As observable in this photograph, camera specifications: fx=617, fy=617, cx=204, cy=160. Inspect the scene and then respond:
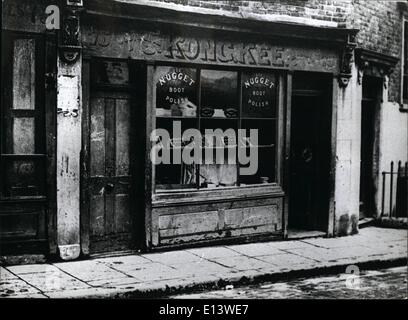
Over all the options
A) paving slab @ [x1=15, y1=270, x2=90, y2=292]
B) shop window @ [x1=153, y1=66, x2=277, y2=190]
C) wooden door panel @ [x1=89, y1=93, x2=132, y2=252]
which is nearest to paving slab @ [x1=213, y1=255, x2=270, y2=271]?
shop window @ [x1=153, y1=66, x2=277, y2=190]

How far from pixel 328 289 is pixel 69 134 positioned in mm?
4031

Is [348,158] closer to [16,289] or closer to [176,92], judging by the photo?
[176,92]

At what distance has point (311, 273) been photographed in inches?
343

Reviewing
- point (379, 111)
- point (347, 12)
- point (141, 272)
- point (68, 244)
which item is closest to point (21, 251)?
point (68, 244)

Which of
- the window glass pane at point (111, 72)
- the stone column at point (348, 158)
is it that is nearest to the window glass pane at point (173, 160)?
the window glass pane at point (111, 72)

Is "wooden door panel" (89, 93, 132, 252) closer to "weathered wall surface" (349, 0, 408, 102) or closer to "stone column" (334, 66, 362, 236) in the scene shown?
"stone column" (334, 66, 362, 236)

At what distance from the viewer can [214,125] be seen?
9992 millimetres

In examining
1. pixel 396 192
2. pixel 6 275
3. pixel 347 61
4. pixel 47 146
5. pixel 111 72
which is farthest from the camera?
pixel 396 192

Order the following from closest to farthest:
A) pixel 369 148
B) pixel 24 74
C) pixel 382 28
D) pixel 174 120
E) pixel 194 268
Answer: pixel 24 74 < pixel 194 268 < pixel 174 120 < pixel 382 28 < pixel 369 148

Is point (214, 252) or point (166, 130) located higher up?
point (166, 130)

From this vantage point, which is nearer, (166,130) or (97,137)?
(97,137)

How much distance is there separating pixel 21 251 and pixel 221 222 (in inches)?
128

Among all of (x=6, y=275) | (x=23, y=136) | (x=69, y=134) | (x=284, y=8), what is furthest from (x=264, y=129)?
(x=6, y=275)

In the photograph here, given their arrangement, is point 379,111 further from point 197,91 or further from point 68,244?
point 68,244
